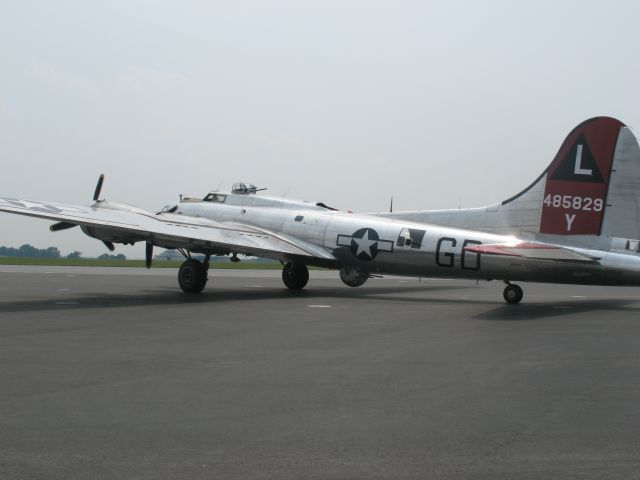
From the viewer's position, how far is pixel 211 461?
6.17 m

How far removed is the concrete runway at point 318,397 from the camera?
20.3 feet

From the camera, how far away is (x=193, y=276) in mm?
26094

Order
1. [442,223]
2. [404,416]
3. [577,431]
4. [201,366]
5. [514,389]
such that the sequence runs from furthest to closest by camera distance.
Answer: [442,223]
[201,366]
[514,389]
[404,416]
[577,431]

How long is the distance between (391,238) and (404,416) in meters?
17.5

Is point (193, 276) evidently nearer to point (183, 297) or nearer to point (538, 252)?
point (183, 297)

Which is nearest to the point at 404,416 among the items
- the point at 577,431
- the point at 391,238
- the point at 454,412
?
the point at 454,412

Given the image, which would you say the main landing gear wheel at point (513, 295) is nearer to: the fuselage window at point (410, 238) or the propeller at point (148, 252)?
the fuselage window at point (410, 238)

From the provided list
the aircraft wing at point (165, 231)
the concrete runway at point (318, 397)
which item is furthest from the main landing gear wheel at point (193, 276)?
the concrete runway at point (318, 397)

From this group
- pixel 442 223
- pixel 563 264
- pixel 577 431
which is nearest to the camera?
pixel 577 431

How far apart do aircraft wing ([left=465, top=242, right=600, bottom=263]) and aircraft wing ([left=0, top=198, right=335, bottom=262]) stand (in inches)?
305

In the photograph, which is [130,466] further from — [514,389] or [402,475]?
[514,389]

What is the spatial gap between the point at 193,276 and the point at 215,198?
7.09 m

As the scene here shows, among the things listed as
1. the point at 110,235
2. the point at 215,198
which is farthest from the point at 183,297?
the point at 215,198

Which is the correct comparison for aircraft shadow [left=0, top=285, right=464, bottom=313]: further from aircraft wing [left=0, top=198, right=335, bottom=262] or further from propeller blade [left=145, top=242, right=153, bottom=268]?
aircraft wing [left=0, top=198, right=335, bottom=262]
